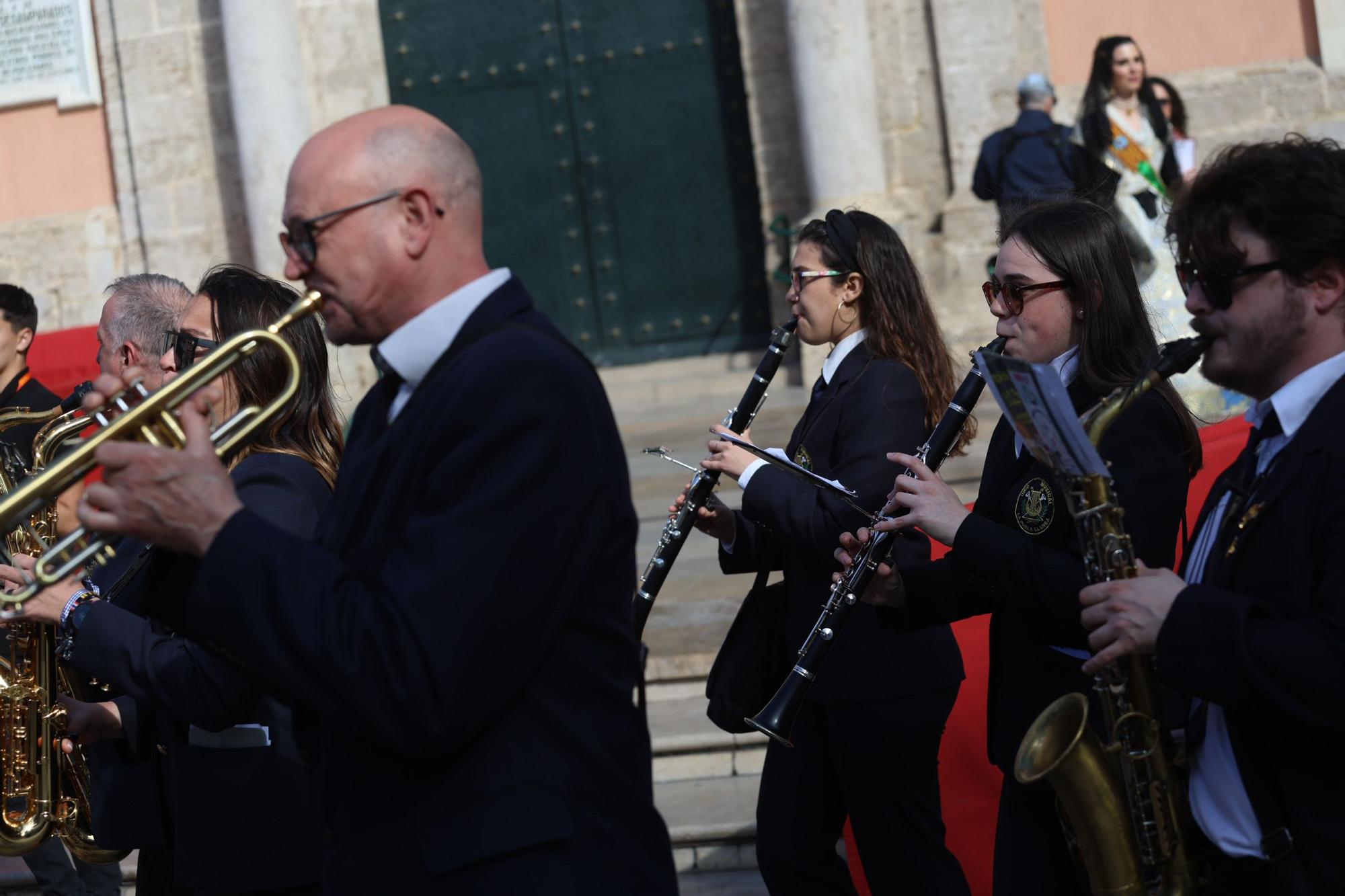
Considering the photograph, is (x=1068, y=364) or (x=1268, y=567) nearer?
(x=1268, y=567)

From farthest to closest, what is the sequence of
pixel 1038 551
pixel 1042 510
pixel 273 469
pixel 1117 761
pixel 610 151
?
pixel 610 151, pixel 273 469, pixel 1042 510, pixel 1038 551, pixel 1117 761

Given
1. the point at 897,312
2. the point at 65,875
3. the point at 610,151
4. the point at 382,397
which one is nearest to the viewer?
the point at 382,397

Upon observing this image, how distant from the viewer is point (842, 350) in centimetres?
380

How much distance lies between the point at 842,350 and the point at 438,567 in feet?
7.07

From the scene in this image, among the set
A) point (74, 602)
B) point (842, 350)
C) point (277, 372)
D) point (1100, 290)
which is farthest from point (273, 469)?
point (1100, 290)

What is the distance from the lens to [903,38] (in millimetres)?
9211

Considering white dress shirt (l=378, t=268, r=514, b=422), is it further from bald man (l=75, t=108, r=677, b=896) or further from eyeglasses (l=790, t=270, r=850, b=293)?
eyeglasses (l=790, t=270, r=850, b=293)

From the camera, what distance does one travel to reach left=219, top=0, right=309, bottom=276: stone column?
9.62m

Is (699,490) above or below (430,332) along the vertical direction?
below

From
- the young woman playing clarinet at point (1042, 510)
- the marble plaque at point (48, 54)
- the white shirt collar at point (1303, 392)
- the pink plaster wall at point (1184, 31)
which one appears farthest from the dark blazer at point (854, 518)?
the marble plaque at point (48, 54)

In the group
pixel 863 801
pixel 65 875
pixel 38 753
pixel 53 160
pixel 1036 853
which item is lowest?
pixel 65 875

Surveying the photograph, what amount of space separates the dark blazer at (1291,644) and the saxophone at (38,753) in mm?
2466

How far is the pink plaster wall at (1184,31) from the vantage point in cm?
890

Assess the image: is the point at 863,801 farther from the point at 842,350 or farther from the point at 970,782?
the point at 842,350
